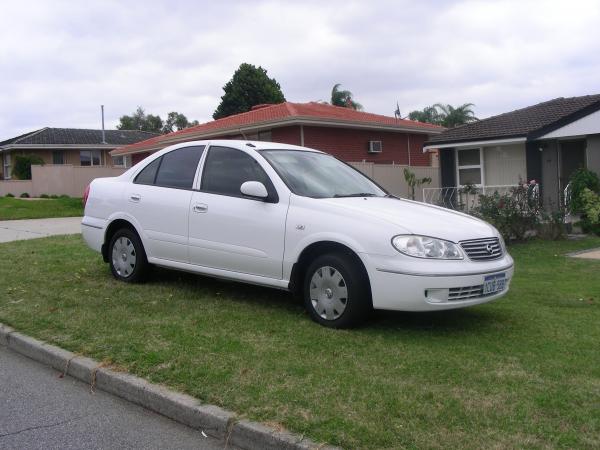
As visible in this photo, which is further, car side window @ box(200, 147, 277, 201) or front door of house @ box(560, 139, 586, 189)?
front door of house @ box(560, 139, 586, 189)

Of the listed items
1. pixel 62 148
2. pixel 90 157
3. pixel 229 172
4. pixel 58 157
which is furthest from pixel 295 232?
pixel 90 157

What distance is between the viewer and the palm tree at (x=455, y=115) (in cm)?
4619

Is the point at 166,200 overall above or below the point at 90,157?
below

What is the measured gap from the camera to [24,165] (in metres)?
38.3

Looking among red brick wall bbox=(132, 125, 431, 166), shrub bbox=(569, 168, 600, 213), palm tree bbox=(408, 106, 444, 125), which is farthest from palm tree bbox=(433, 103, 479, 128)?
shrub bbox=(569, 168, 600, 213)

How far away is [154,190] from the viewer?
717cm

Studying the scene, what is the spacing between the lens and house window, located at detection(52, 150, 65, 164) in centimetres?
4162

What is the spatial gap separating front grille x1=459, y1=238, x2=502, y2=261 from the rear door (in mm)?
2882

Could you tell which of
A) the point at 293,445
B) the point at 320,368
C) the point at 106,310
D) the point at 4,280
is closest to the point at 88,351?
the point at 106,310

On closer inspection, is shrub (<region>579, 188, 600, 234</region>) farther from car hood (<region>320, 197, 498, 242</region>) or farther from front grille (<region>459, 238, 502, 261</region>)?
front grille (<region>459, 238, 502, 261</region>)

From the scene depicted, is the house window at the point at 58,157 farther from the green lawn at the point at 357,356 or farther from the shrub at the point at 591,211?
the green lawn at the point at 357,356

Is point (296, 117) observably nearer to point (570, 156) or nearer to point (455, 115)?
point (570, 156)

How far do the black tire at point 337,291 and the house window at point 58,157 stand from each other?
39.4 m

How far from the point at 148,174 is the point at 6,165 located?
3947 centimetres
